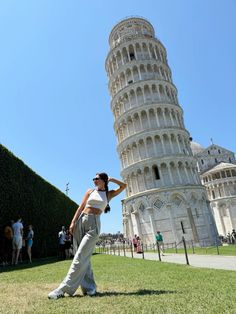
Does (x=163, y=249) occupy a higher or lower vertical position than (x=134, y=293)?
lower

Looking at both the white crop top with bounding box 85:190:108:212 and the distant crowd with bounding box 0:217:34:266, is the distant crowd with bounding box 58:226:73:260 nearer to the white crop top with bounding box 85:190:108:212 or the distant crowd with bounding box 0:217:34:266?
the distant crowd with bounding box 0:217:34:266

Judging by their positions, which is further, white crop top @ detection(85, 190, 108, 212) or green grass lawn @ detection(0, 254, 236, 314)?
white crop top @ detection(85, 190, 108, 212)

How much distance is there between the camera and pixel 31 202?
1986 centimetres

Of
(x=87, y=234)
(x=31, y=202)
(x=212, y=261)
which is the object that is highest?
(x=31, y=202)

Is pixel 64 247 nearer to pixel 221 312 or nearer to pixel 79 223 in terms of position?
pixel 79 223

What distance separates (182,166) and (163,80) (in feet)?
53.8

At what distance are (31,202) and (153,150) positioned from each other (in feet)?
95.8

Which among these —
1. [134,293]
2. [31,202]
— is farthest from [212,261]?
[31,202]

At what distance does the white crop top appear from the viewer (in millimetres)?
5711

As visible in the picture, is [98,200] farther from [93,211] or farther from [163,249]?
[163,249]

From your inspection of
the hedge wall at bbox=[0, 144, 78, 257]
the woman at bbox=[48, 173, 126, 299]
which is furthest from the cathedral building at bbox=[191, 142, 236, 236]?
the woman at bbox=[48, 173, 126, 299]

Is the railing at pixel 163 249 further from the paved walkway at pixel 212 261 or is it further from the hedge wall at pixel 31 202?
the hedge wall at pixel 31 202

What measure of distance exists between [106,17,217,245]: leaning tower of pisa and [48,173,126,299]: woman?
38.0m

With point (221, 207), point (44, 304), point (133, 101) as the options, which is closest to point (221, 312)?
point (44, 304)
